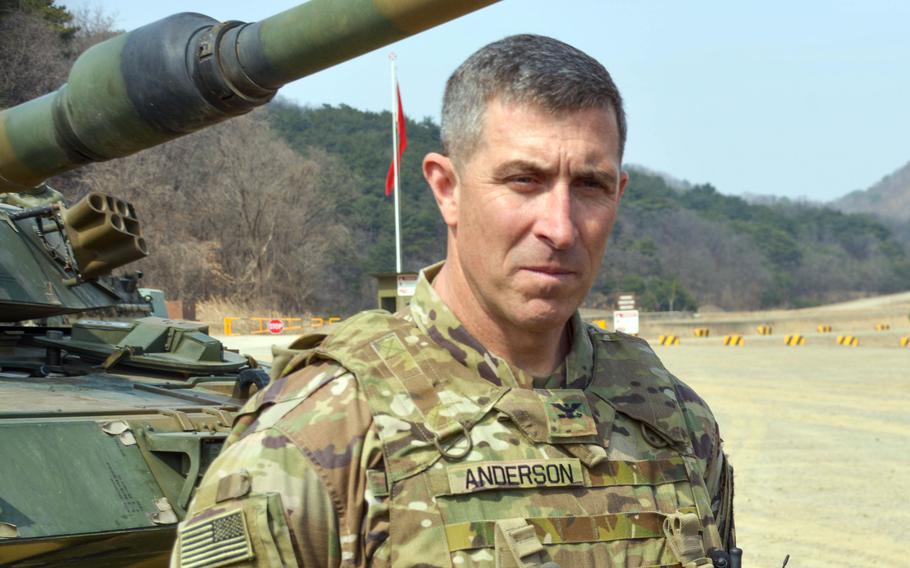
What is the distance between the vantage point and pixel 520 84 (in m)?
2.24

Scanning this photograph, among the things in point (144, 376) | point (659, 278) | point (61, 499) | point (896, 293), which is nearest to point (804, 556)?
point (144, 376)

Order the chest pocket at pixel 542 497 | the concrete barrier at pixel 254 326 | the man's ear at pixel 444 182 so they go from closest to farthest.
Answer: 1. the chest pocket at pixel 542 497
2. the man's ear at pixel 444 182
3. the concrete barrier at pixel 254 326

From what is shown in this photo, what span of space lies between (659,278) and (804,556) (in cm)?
4725

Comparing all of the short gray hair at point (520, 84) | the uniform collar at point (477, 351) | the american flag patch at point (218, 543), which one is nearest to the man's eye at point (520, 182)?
the short gray hair at point (520, 84)

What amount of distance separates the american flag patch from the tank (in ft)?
6.05

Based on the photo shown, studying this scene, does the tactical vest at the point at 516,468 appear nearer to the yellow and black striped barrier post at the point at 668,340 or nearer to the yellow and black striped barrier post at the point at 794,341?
the yellow and black striped barrier post at the point at 794,341

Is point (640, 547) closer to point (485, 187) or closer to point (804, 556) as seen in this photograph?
point (485, 187)

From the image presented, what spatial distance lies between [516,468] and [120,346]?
181 inches

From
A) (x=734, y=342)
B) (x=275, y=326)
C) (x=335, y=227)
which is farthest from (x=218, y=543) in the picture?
(x=335, y=227)

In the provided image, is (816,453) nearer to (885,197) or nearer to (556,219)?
(556,219)

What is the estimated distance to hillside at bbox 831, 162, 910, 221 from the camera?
120 metres

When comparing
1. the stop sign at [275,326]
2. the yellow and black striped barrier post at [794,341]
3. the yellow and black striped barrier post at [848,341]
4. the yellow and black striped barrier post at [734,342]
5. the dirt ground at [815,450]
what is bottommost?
the yellow and black striped barrier post at [734,342]

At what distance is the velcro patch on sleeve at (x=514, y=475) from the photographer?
84.0 inches

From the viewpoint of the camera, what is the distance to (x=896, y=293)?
65.2m
